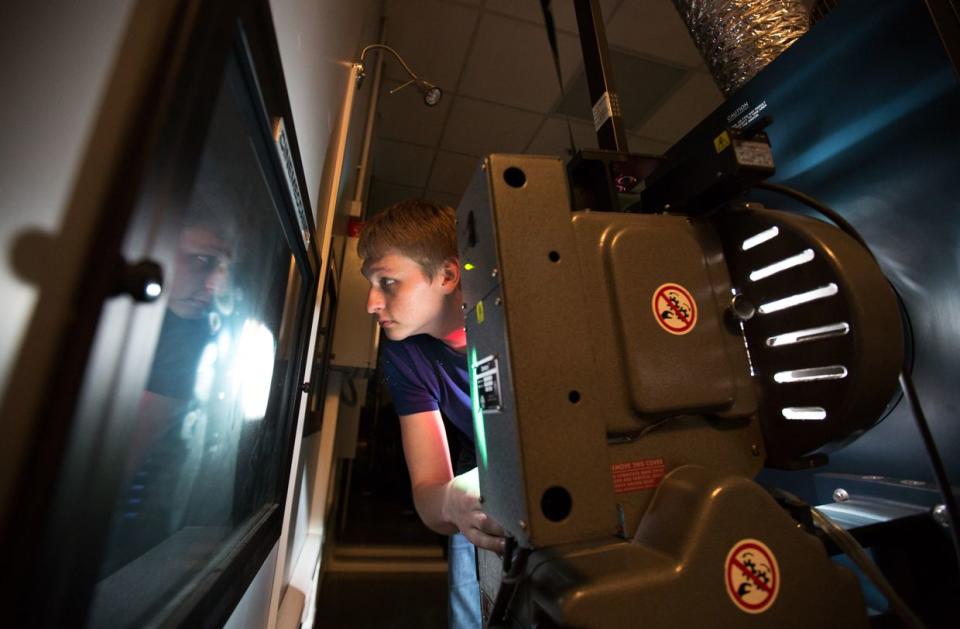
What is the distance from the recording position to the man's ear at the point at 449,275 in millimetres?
1198

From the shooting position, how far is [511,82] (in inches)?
92.5

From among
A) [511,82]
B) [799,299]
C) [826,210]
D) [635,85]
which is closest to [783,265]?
[799,299]

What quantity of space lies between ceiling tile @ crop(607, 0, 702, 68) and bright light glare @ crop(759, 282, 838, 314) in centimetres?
200

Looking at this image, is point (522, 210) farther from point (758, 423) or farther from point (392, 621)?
point (392, 621)

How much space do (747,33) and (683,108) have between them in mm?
1824

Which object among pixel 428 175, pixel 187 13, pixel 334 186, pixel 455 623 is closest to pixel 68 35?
pixel 187 13

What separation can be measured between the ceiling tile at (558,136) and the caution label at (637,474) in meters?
2.57

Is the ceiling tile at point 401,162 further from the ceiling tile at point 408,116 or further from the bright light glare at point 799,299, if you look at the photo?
the bright light glare at point 799,299

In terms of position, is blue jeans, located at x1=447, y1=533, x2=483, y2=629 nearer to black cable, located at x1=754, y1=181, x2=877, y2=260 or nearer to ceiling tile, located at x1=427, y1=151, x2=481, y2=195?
black cable, located at x1=754, y1=181, x2=877, y2=260

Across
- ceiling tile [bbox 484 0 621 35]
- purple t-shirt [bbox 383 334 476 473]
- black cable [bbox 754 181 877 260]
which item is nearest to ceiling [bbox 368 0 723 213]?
ceiling tile [bbox 484 0 621 35]

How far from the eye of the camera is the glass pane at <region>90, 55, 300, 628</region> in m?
0.31

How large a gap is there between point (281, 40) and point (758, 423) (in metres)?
0.84

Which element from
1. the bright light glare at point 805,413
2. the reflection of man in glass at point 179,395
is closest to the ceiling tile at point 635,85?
the bright light glare at point 805,413

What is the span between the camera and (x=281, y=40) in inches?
22.4
